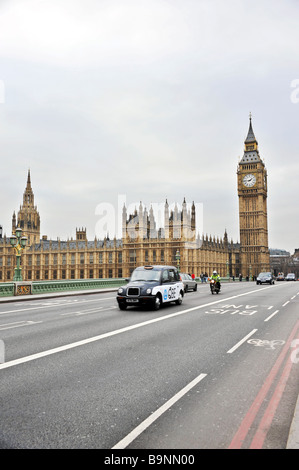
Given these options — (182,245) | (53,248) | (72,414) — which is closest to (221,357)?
(72,414)

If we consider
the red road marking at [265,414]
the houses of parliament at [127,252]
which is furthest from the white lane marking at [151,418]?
the houses of parliament at [127,252]

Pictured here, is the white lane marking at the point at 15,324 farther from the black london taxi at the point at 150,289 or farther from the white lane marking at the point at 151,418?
the white lane marking at the point at 151,418

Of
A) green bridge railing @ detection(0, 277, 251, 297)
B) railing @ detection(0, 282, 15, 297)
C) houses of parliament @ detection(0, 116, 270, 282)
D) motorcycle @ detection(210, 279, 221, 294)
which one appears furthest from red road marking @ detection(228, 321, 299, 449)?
houses of parliament @ detection(0, 116, 270, 282)

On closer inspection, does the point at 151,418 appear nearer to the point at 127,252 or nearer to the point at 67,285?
the point at 67,285

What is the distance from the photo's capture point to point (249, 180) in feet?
435

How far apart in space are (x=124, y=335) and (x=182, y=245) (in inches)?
2938

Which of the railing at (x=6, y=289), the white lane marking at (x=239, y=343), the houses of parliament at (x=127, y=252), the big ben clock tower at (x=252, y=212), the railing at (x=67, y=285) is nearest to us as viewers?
the white lane marking at (x=239, y=343)

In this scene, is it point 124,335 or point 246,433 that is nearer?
point 246,433

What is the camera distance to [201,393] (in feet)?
17.7

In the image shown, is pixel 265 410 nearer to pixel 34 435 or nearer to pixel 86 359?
pixel 34 435

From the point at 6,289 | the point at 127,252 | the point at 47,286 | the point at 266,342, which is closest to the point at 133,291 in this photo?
the point at 266,342

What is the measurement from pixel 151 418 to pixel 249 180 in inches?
5343

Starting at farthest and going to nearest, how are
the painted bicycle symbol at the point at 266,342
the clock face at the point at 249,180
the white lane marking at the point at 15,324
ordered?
the clock face at the point at 249,180, the white lane marking at the point at 15,324, the painted bicycle symbol at the point at 266,342

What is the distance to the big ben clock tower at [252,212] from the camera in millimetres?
128875
